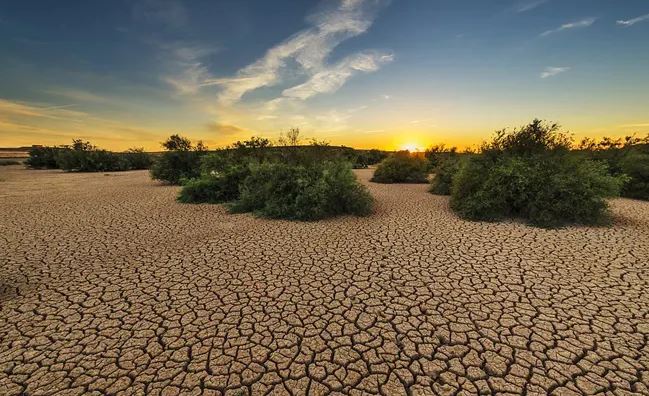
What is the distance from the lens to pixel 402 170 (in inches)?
717

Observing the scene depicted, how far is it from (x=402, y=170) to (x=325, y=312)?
15.7 m

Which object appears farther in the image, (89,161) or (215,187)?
(89,161)

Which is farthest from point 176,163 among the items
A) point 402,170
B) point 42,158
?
point 42,158

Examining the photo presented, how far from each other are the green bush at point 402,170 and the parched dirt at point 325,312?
11.2m

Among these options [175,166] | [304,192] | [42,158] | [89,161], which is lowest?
[304,192]

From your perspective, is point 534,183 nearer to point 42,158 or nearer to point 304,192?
point 304,192

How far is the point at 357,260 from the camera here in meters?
5.47

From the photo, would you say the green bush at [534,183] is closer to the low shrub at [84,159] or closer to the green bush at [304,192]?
the green bush at [304,192]

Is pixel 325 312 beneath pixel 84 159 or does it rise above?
beneath

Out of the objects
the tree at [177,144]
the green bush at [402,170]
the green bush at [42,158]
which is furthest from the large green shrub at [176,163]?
the green bush at [42,158]

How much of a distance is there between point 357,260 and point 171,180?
15.3 meters

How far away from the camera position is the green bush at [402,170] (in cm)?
1817

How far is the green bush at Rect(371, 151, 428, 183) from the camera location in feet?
59.6

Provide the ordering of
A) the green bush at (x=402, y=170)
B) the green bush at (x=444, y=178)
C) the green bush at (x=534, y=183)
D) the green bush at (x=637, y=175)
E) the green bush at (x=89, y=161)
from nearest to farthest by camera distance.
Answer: the green bush at (x=534, y=183)
the green bush at (x=637, y=175)
the green bush at (x=444, y=178)
the green bush at (x=402, y=170)
the green bush at (x=89, y=161)
